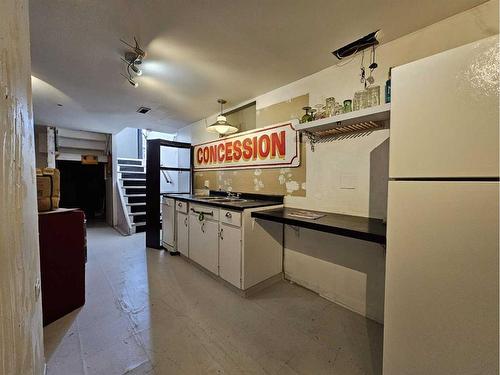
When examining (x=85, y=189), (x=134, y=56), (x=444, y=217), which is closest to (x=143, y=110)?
(x=134, y=56)

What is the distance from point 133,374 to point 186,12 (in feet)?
7.30

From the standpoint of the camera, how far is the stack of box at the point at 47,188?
1.70 metres

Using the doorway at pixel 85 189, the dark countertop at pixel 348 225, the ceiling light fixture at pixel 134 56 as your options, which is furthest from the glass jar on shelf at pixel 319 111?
the doorway at pixel 85 189

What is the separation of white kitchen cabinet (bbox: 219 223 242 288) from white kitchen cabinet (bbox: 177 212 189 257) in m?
0.79

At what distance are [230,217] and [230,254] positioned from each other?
37cm

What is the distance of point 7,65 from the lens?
1.97 feet

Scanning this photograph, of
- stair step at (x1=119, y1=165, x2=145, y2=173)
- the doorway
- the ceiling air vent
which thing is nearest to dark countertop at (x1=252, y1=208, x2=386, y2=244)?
the ceiling air vent

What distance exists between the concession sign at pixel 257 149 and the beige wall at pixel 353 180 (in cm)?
25

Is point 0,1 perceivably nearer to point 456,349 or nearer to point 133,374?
point 133,374

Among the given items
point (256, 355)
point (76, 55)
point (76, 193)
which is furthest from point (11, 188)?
point (76, 193)

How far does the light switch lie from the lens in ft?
6.20

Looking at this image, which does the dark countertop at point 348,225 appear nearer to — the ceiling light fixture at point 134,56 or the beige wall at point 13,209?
the beige wall at point 13,209

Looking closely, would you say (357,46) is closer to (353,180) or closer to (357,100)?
(357,100)

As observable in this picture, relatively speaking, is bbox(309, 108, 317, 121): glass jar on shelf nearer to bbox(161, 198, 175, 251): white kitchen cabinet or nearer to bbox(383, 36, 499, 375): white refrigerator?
bbox(383, 36, 499, 375): white refrigerator
